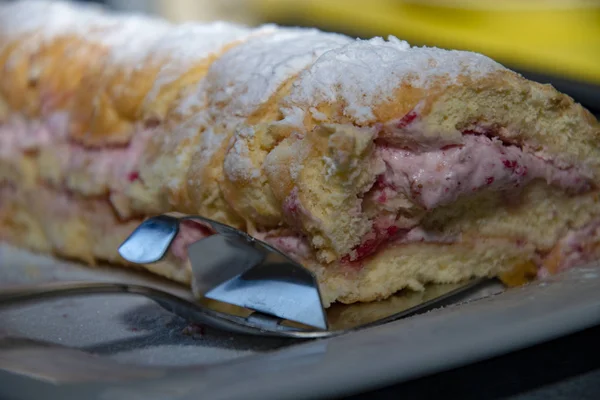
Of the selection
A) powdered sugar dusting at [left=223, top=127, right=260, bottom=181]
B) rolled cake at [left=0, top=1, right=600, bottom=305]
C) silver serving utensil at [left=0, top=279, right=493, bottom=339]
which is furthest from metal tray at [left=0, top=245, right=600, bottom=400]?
powdered sugar dusting at [left=223, top=127, right=260, bottom=181]

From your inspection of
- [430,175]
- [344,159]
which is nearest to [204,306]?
[344,159]

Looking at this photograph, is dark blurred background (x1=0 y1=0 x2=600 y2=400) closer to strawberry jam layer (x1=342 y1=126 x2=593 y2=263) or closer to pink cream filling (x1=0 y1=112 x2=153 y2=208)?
strawberry jam layer (x1=342 y1=126 x2=593 y2=263)

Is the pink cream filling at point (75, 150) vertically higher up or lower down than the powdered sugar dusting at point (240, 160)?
lower down

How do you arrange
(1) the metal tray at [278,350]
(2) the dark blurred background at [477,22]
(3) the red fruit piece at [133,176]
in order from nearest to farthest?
(1) the metal tray at [278,350], (3) the red fruit piece at [133,176], (2) the dark blurred background at [477,22]

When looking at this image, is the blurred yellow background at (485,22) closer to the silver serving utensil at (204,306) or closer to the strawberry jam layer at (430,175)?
the strawberry jam layer at (430,175)

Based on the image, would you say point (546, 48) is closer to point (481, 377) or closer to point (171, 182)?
point (171, 182)

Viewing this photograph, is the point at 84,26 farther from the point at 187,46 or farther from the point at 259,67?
the point at 259,67

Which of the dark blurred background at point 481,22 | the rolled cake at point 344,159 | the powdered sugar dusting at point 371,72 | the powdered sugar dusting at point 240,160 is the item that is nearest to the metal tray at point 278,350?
the rolled cake at point 344,159

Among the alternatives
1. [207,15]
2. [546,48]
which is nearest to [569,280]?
[546,48]
